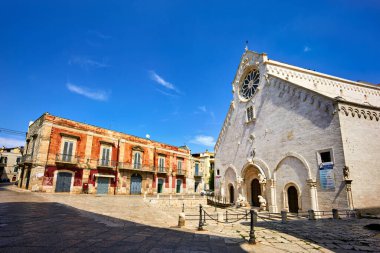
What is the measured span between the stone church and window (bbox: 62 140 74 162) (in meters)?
16.9

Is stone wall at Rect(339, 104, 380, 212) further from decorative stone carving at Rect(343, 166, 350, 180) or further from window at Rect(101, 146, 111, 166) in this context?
window at Rect(101, 146, 111, 166)

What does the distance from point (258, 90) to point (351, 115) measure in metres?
8.24

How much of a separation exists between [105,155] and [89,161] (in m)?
2.16

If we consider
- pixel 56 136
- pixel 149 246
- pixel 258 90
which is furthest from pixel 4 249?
pixel 56 136

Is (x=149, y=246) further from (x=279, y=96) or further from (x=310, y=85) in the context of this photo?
(x=310, y=85)

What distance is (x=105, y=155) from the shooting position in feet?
89.1

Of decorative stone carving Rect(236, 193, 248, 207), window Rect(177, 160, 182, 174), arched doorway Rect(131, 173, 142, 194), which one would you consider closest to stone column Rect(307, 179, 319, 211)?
decorative stone carving Rect(236, 193, 248, 207)

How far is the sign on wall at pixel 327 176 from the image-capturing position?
40.9 ft

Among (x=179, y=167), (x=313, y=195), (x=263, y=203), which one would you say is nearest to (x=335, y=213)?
(x=313, y=195)

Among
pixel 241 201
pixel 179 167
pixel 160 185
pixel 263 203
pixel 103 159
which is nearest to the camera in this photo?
pixel 263 203

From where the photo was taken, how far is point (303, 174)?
46.9ft

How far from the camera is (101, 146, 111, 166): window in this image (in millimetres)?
26688

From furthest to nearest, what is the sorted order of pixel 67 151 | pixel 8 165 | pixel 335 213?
1. pixel 8 165
2. pixel 67 151
3. pixel 335 213

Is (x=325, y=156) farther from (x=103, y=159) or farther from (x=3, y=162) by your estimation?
(x=3, y=162)
